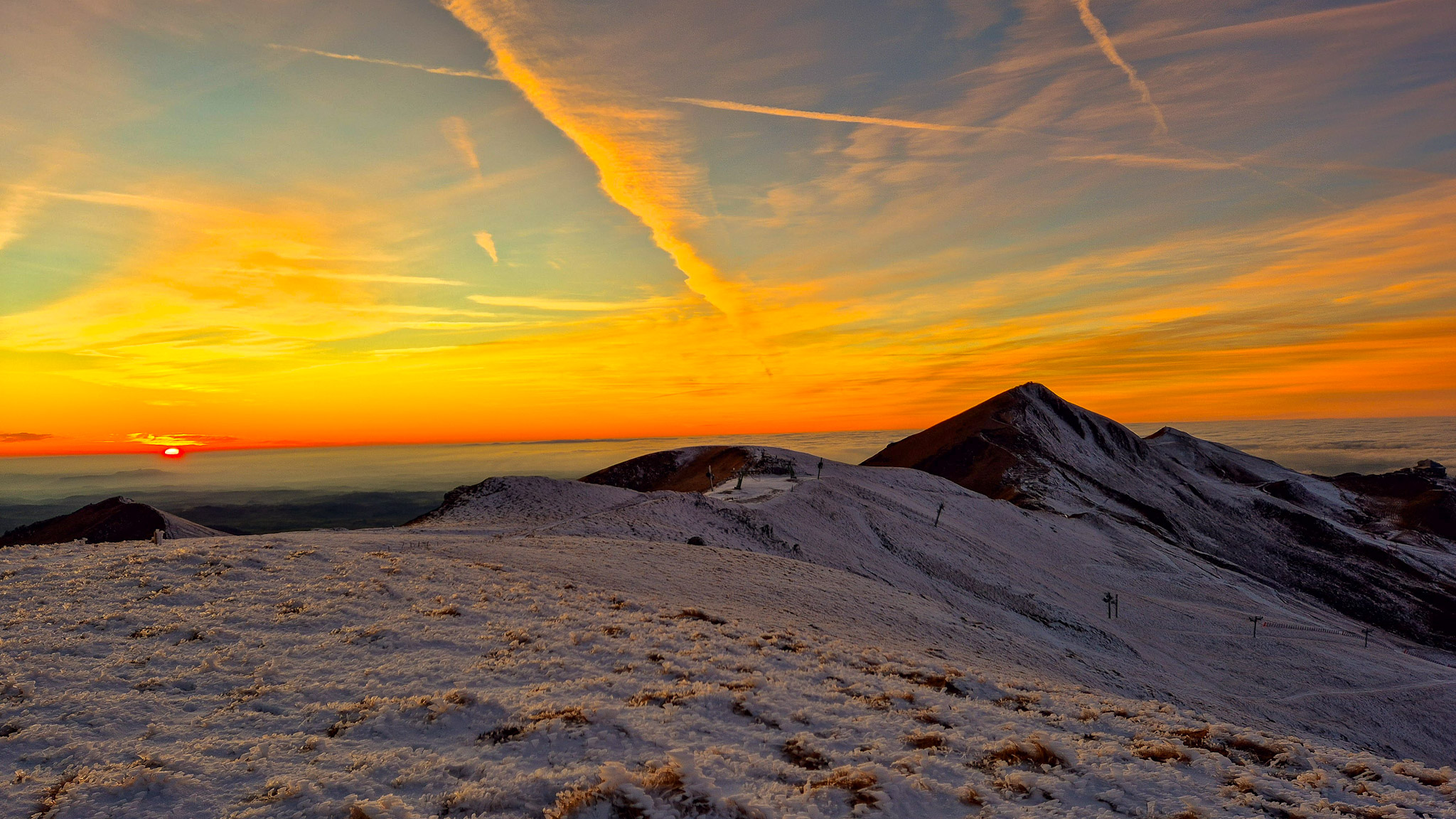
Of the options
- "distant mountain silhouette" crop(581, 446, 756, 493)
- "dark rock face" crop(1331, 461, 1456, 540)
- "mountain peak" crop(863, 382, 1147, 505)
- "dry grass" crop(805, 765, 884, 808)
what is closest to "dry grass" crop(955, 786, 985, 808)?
"dry grass" crop(805, 765, 884, 808)

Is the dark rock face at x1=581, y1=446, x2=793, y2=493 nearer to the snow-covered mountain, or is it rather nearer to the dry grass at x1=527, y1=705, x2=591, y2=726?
the snow-covered mountain

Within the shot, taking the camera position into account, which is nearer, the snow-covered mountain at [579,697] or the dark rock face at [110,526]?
the snow-covered mountain at [579,697]

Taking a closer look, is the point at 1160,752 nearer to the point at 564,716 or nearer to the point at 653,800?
the point at 653,800

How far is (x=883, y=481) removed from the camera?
58.7 m

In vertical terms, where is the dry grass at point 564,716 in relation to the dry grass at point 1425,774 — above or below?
above

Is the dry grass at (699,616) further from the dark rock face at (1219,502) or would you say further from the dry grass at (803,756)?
the dark rock face at (1219,502)

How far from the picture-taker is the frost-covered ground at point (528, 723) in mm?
6070

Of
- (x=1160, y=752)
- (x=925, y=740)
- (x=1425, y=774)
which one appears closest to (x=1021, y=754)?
(x=925, y=740)

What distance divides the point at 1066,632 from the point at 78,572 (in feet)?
122


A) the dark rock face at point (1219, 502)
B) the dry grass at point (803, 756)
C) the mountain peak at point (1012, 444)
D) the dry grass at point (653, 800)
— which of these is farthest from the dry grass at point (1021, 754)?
the mountain peak at point (1012, 444)

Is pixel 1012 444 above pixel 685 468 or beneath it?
above

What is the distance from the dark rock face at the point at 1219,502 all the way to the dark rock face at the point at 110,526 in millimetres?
77870

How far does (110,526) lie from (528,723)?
64.1m

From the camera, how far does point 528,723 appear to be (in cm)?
759
